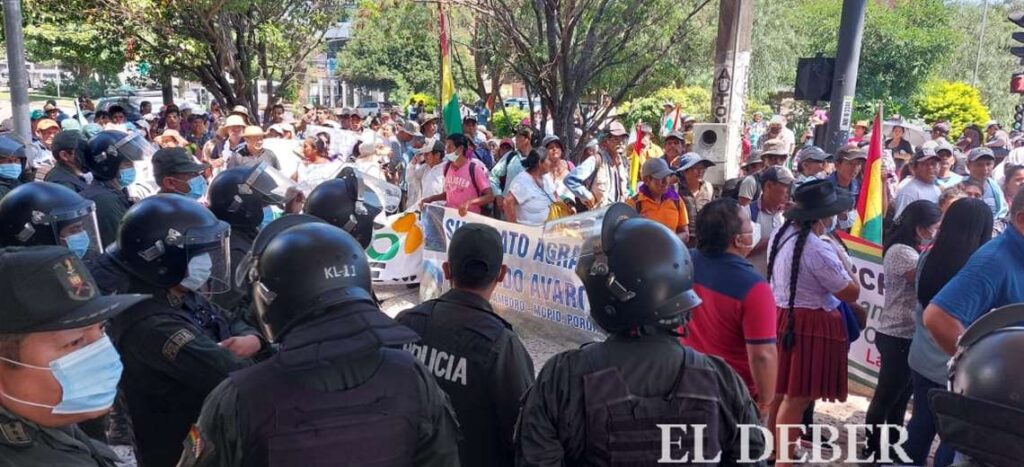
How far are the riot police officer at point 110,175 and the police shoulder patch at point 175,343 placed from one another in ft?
10.6

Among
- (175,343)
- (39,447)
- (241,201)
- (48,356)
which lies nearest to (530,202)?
(241,201)

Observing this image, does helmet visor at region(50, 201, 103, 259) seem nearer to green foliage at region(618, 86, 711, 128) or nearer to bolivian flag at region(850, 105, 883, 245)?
bolivian flag at region(850, 105, 883, 245)

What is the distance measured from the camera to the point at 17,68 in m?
7.88

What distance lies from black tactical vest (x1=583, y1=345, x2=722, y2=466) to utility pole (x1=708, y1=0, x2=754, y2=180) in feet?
20.9

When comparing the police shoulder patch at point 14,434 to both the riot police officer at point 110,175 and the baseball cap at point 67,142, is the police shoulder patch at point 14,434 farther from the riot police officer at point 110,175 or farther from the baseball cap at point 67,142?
the baseball cap at point 67,142

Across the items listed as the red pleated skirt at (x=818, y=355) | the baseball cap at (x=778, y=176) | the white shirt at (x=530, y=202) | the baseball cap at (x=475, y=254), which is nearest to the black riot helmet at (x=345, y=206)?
the baseball cap at (x=475, y=254)

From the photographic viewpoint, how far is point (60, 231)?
4168 millimetres

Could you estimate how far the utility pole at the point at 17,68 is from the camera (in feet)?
25.0

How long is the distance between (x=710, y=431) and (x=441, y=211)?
6155 mm

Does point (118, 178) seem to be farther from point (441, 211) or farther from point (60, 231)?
point (441, 211)

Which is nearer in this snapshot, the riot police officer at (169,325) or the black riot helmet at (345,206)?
the riot police officer at (169,325)

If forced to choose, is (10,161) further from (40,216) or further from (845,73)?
(845,73)

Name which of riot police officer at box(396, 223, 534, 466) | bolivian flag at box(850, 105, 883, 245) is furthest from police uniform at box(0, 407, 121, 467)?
bolivian flag at box(850, 105, 883, 245)

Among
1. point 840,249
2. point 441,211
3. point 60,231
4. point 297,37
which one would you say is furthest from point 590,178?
point 297,37
